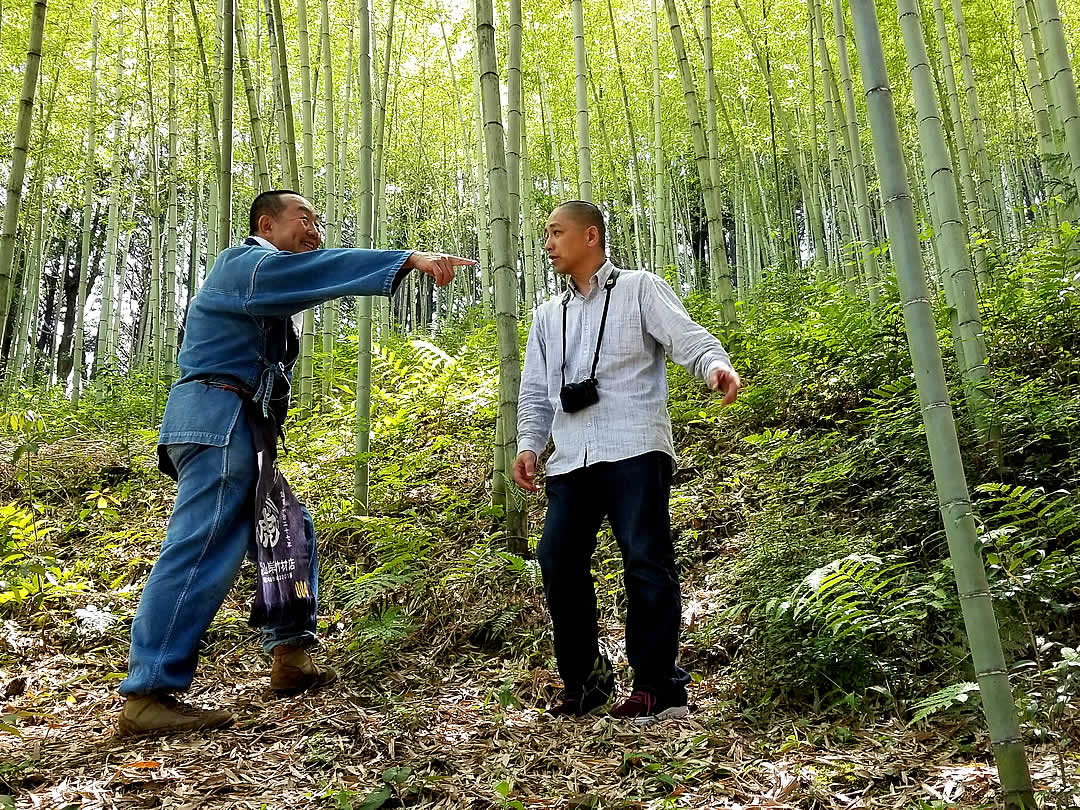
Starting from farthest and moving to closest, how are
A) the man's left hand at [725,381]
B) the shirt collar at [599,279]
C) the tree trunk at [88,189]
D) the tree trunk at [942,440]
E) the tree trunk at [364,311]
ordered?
the tree trunk at [88,189] < the tree trunk at [364,311] < the shirt collar at [599,279] < the man's left hand at [725,381] < the tree trunk at [942,440]

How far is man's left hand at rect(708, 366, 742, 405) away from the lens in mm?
2076

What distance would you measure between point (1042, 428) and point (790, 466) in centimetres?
112

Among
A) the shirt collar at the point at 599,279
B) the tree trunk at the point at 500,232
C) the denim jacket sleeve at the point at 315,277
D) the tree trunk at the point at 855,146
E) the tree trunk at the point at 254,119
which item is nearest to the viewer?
the denim jacket sleeve at the point at 315,277

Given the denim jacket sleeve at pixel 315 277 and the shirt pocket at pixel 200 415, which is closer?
the denim jacket sleeve at pixel 315 277

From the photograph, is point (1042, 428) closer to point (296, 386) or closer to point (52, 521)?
point (52, 521)

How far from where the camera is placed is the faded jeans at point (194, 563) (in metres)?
2.31

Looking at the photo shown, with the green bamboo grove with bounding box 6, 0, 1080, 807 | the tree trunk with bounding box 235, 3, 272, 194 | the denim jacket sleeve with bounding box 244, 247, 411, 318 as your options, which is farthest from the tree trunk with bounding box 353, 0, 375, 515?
the denim jacket sleeve with bounding box 244, 247, 411, 318

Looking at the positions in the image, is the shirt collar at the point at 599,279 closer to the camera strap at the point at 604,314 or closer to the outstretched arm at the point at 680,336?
the camera strap at the point at 604,314

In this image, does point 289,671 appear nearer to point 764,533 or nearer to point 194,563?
point 194,563

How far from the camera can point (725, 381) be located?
2.14 m

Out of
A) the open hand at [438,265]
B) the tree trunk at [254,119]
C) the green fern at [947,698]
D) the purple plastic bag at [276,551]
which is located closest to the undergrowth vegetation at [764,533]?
the green fern at [947,698]

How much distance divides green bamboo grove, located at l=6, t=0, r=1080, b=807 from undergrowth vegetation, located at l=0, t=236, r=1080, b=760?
30cm

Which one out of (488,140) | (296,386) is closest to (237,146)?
(296,386)

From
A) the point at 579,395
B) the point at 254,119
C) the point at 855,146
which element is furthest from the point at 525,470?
the point at 855,146
